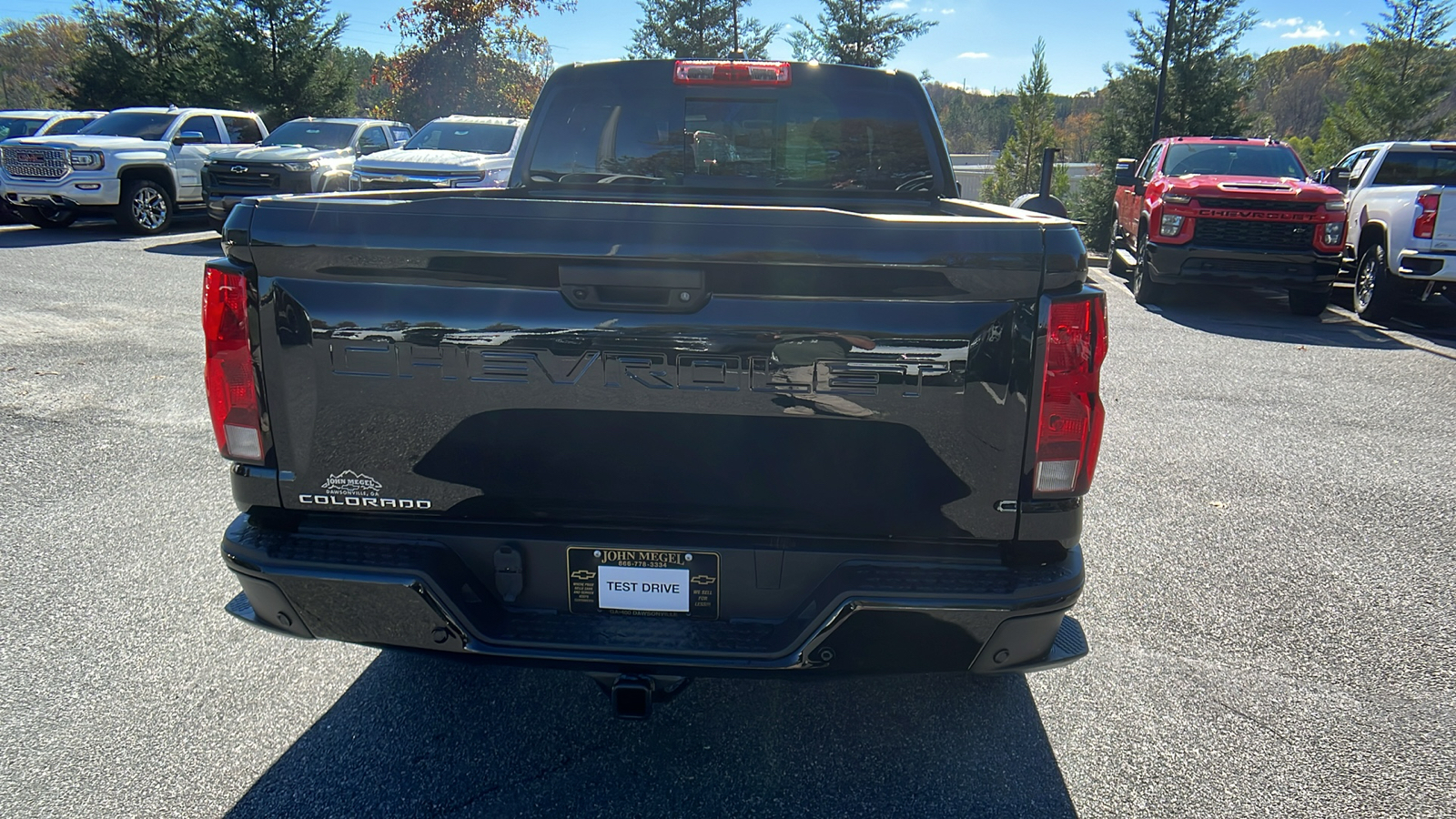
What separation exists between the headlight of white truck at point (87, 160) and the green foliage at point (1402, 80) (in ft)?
105

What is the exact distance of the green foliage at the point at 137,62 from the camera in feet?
104

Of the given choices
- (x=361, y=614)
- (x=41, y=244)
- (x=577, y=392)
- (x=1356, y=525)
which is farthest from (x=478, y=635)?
(x=41, y=244)

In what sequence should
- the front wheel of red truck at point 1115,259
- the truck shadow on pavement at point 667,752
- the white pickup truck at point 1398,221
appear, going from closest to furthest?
1. the truck shadow on pavement at point 667,752
2. the white pickup truck at point 1398,221
3. the front wheel of red truck at point 1115,259

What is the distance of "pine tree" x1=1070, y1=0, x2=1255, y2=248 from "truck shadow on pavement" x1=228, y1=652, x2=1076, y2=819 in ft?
84.4

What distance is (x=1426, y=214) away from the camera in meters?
10.3

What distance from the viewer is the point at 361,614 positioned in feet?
7.72

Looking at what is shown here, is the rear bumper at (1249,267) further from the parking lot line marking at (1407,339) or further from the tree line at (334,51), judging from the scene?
the tree line at (334,51)

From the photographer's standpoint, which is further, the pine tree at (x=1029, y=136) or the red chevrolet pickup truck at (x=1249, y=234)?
the pine tree at (x=1029, y=136)

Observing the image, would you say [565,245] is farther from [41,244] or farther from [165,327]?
[41,244]

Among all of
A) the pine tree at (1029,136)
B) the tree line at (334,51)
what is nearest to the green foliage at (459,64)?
the tree line at (334,51)

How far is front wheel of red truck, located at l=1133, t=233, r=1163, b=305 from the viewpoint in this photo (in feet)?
39.6

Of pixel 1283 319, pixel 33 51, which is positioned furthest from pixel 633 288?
pixel 33 51

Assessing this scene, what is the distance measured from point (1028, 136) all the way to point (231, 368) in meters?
26.9

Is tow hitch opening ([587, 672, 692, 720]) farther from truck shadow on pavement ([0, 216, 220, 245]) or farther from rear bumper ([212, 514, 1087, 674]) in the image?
truck shadow on pavement ([0, 216, 220, 245])
